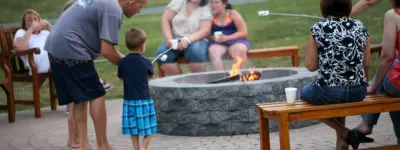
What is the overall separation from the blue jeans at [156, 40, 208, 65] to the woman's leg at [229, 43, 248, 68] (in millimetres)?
312

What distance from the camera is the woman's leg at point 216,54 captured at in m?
9.10

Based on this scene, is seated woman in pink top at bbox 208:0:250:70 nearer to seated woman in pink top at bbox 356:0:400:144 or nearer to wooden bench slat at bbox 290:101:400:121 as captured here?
seated woman in pink top at bbox 356:0:400:144

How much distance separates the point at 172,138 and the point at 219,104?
0.53 m

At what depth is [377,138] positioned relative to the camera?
20.0ft

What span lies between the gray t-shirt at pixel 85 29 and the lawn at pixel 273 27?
664 centimetres

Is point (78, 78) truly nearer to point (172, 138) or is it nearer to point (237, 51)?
point (172, 138)

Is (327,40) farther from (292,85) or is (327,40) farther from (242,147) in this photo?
(292,85)

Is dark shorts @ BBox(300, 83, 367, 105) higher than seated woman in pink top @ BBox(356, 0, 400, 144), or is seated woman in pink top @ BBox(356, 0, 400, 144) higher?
seated woman in pink top @ BBox(356, 0, 400, 144)

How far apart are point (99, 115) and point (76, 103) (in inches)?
7.9

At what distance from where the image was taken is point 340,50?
195 inches

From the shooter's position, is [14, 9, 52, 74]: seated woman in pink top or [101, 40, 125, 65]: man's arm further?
[14, 9, 52, 74]: seated woman in pink top

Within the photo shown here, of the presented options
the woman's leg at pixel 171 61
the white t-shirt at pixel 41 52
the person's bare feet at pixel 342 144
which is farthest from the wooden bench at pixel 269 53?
the person's bare feet at pixel 342 144

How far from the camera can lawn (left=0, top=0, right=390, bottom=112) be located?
45.6 feet

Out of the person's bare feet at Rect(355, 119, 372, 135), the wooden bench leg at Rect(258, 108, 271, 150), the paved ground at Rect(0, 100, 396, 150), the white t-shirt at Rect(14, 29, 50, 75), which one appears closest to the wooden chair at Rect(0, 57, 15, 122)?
the paved ground at Rect(0, 100, 396, 150)
